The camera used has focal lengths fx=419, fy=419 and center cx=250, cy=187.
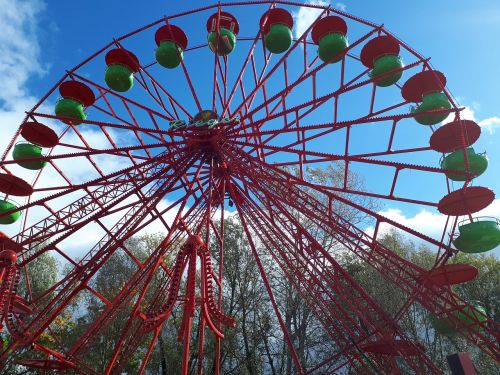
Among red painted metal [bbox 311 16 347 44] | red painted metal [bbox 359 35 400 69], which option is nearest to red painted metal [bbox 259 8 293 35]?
red painted metal [bbox 311 16 347 44]

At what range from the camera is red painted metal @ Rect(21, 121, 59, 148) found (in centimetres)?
1184

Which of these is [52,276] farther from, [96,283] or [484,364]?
[484,364]

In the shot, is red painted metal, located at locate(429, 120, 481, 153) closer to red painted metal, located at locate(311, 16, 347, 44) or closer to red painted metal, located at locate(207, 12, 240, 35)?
red painted metal, located at locate(311, 16, 347, 44)

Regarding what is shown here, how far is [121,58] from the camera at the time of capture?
43.9 feet

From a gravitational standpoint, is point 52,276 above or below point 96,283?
above

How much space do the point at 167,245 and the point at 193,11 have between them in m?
7.96

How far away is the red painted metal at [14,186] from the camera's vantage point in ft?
40.0

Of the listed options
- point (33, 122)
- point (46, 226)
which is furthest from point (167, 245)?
point (33, 122)

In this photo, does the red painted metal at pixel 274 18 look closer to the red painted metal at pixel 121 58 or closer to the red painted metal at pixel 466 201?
the red painted metal at pixel 121 58

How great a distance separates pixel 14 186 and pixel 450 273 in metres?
12.5

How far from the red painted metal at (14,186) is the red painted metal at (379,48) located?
10.7m

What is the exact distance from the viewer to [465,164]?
995 centimetres

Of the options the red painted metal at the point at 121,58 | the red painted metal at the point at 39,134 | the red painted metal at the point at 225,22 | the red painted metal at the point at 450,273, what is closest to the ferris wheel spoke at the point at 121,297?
the red painted metal at the point at 39,134

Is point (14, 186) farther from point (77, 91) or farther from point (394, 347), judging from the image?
point (394, 347)
